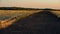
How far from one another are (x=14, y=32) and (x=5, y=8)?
421 centimetres

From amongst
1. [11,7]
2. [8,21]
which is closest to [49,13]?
[11,7]

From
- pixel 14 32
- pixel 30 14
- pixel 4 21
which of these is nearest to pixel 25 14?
pixel 30 14

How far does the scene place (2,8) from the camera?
7973mm

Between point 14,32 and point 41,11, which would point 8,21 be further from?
point 41,11

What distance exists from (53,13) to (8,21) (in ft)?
10.1

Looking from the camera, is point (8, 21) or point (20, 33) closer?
point (20, 33)

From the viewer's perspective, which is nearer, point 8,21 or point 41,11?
point 8,21

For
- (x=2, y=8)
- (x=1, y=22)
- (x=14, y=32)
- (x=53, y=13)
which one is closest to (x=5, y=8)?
(x=2, y=8)

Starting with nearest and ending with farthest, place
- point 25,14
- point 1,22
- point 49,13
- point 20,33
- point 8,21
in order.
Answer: point 20,33 → point 1,22 → point 8,21 → point 25,14 → point 49,13

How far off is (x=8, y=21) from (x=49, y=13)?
114 inches

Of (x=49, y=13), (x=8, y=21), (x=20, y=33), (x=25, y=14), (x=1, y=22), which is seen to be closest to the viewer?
(x=20, y=33)

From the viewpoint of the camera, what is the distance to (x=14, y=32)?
4.21 m

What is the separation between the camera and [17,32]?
4.20 metres

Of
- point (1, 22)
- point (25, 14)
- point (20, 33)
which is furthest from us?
point (25, 14)
